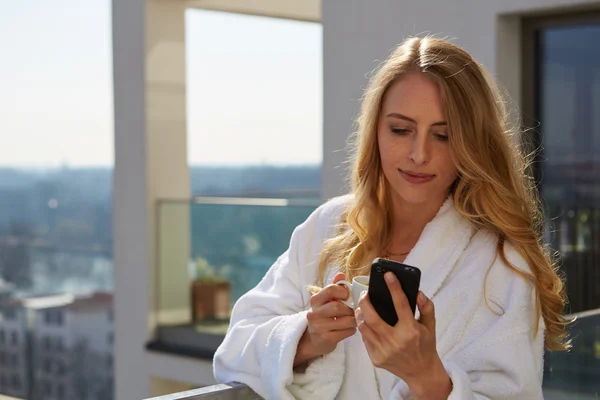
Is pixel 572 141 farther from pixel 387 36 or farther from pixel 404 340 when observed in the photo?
pixel 404 340

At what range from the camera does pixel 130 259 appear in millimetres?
9062

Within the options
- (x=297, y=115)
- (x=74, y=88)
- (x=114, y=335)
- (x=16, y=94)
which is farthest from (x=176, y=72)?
(x=16, y=94)

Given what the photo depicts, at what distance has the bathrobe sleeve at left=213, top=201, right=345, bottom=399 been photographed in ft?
7.70

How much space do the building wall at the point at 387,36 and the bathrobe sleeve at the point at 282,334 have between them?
333cm

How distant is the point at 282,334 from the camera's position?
2.37 m

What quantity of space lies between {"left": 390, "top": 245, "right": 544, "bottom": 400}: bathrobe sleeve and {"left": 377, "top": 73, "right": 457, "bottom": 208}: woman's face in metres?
0.28

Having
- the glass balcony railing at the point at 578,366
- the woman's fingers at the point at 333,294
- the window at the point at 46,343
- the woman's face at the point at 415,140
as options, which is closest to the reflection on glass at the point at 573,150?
the glass balcony railing at the point at 578,366

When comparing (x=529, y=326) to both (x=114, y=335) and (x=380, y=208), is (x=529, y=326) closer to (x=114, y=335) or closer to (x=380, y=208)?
(x=380, y=208)

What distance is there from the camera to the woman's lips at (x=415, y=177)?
7.75 ft

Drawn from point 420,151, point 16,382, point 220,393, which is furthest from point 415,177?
point 16,382

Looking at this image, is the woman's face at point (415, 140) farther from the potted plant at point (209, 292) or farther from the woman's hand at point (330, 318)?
the potted plant at point (209, 292)

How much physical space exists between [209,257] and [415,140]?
6158 millimetres

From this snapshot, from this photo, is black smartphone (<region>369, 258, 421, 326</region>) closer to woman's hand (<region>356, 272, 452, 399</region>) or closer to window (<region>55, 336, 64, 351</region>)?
woman's hand (<region>356, 272, 452, 399</region>)

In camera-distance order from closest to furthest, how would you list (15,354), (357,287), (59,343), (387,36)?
1. (357,287)
2. (387,36)
3. (59,343)
4. (15,354)
